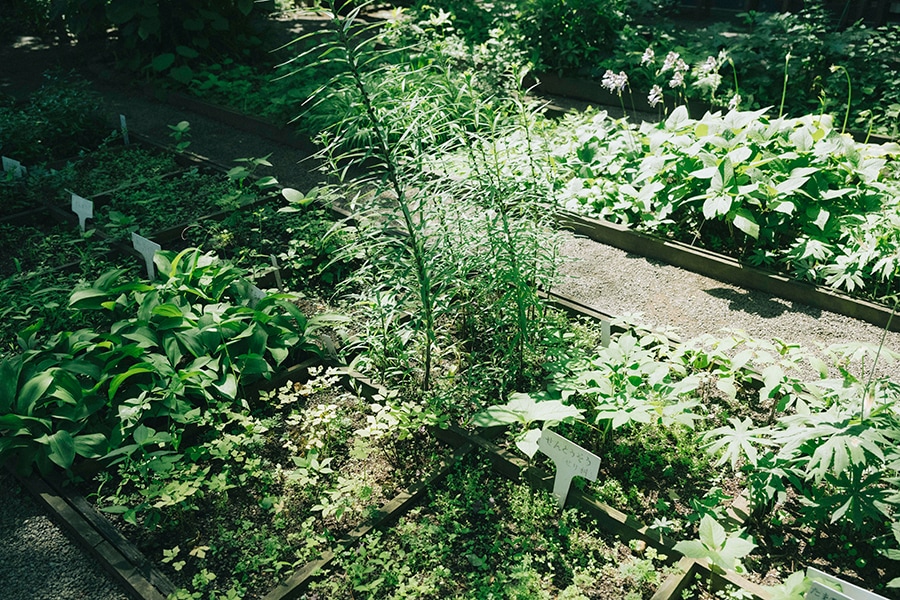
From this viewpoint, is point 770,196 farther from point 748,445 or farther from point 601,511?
point 601,511

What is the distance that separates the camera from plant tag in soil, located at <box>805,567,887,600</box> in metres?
2.03

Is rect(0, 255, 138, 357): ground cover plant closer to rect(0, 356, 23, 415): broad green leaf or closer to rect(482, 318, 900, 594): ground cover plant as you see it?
rect(0, 356, 23, 415): broad green leaf

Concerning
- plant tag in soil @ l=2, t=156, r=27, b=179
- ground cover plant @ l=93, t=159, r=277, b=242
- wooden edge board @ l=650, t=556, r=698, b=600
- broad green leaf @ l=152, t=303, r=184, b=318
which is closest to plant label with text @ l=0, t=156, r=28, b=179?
plant tag in soil @ l=2, t=156, r=27, b=179

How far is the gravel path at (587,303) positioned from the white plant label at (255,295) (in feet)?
4.52

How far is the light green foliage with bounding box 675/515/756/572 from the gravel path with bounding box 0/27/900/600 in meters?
1.40

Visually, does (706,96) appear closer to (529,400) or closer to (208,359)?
(529,400)

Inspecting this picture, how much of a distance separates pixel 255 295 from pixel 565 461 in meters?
1.96

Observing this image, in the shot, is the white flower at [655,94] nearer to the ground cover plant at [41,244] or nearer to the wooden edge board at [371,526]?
the wooden edge board at [371,526]

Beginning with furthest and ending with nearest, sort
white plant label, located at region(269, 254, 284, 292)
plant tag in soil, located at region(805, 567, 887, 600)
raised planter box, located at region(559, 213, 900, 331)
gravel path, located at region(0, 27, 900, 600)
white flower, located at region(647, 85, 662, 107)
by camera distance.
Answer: white flower, located at region(647, 85, 662, 107) → white plant label, located at region(269, 254, 284, 292) → raised planter box, located at region(559, 213, 900, 331) → gravel path, located at region(0, 27, 900, 600) → plant tag in soil, located at region(805, 567, 887, 600)

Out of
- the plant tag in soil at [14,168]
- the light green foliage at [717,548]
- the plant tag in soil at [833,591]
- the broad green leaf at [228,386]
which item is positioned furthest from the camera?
the plant tag in soil at [14,168]

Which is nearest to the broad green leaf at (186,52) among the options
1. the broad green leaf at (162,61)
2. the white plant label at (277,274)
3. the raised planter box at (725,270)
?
the broad green leaf at (162,61)

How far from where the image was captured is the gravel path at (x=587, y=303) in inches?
101

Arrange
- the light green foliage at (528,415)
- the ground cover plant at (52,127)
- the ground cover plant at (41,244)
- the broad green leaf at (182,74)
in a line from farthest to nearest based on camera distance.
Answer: the broad green leaf at (182,74)
the ground cover plant at (52,127)
the ground cover plant at (41,244)
the light green foliage at (528,415)

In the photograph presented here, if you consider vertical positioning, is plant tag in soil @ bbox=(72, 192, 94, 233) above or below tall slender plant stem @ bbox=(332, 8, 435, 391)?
below
